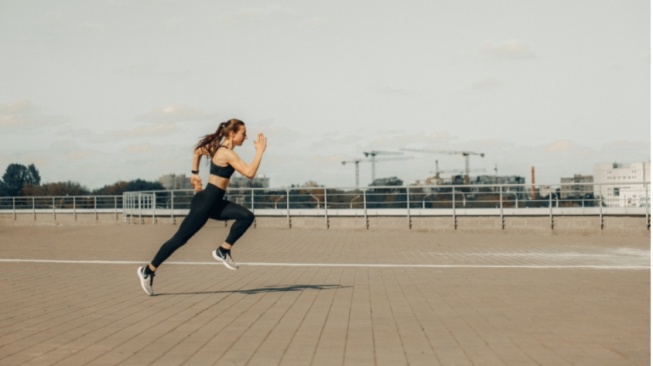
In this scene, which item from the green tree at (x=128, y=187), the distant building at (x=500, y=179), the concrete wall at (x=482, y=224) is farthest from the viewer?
the distant building at (x=500, y=179)

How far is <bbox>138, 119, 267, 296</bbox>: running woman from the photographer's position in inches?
350

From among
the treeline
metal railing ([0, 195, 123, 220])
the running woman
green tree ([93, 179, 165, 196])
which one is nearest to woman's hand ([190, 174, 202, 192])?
the running woman

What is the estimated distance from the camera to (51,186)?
361 feet

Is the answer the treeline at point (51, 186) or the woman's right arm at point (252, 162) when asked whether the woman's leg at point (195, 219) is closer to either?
the woman's right arm at point (252, 162)

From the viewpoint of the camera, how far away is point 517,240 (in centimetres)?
2156

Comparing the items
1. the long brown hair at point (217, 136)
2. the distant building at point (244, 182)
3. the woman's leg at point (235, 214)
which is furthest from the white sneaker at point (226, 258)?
the distant building at point (244, 182)

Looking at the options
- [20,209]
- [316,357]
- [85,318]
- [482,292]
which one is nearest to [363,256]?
[482,292]

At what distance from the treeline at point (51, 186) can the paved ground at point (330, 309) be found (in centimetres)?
9106

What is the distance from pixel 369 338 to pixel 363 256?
9.52 metres

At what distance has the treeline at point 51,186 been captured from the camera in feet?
354

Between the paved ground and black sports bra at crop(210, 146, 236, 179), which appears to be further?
black sports bra at crop(210, 146, 236, 179)

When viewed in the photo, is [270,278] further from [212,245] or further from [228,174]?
[212,245]

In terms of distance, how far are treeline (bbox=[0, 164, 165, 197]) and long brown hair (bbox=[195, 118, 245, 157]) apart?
311ft

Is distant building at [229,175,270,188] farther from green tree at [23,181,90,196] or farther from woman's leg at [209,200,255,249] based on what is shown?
woman's leg at [209,200,255,249]
